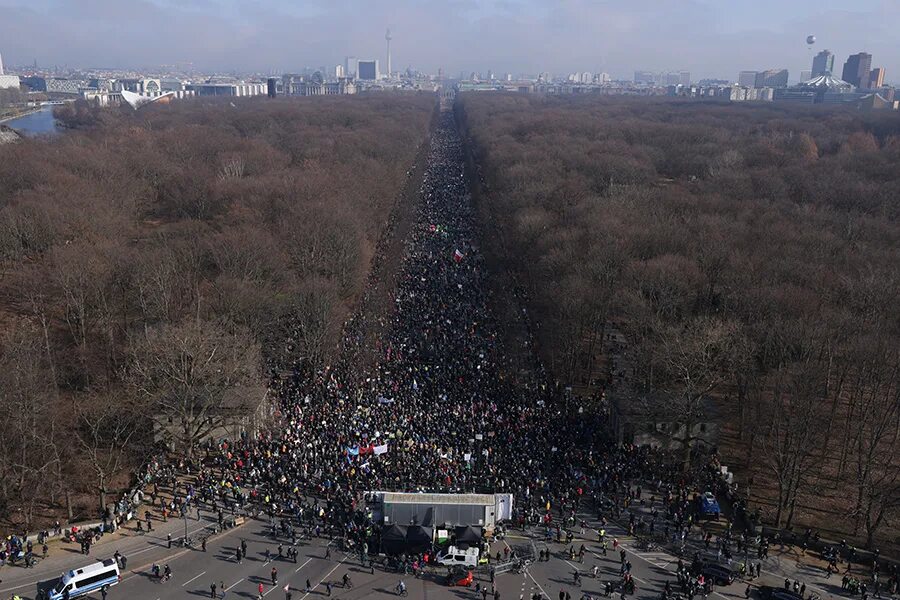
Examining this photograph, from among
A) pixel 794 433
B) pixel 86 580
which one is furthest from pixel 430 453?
pixel 794 433

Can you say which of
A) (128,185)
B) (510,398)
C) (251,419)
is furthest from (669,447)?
(128,185)

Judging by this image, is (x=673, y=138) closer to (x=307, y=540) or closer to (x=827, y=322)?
(x=827, y=322)

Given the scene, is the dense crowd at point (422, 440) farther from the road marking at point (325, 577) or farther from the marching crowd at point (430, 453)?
the road marking at point (325, 577)

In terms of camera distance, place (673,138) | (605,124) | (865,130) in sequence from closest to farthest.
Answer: (673,138)
(865,130)
(605,124)

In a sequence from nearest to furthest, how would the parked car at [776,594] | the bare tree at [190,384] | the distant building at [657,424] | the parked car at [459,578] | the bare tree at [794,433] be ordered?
1. the parked car at [776,594]
2. the parked car at [459,578]
3. the bare tree at [794,433]
4. the bare tree at [190,384]
5. the distant building at [657,424]

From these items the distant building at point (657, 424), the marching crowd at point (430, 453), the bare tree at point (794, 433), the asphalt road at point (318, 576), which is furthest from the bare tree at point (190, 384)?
the bare tree at point (794, 433)

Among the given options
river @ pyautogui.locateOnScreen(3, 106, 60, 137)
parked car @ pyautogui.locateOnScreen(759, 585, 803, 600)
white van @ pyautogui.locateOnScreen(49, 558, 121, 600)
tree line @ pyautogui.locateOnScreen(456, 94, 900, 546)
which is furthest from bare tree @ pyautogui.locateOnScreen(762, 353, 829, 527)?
river @ pyautogui.locateOnScreen(3, 106, 60, 137)
